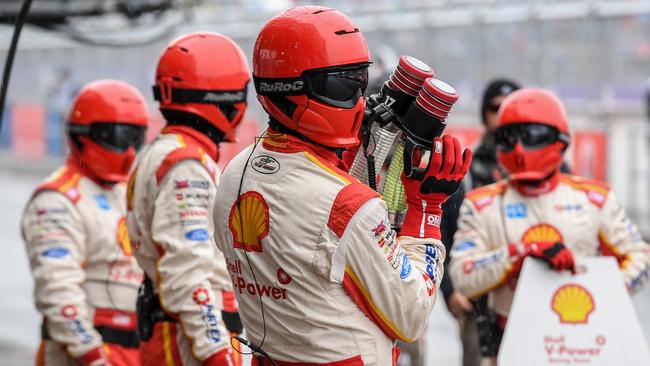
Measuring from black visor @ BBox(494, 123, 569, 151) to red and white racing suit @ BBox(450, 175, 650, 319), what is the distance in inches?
8.6

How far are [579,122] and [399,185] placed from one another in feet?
43.3

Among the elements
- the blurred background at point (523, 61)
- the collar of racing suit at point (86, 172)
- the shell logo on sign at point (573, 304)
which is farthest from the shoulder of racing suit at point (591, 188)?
the blurred background at point (523, 61)

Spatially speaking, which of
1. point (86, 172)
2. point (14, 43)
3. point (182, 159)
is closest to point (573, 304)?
point (182, 159)

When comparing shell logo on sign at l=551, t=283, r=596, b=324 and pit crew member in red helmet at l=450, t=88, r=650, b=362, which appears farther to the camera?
pit crew member in red helmet at l=450, t=88, r=650, b=362

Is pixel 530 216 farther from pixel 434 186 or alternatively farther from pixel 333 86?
pixel 333 86

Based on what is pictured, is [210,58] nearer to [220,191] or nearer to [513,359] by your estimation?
[220,191]

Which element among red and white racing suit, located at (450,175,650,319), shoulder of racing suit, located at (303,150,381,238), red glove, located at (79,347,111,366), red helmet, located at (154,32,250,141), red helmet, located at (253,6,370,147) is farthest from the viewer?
red and white racing suit, located at (450,175,650,319)

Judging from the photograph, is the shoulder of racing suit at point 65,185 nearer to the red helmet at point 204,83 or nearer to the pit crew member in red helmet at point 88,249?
the pit crew member in red helmet at point 88,249

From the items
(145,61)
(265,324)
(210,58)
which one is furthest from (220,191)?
(145,61)

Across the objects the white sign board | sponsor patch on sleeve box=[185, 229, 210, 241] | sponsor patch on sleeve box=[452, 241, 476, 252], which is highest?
sponsor patch on sleeve box=[185, 229, 210, 241]

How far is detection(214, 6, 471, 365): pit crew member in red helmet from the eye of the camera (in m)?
3.59

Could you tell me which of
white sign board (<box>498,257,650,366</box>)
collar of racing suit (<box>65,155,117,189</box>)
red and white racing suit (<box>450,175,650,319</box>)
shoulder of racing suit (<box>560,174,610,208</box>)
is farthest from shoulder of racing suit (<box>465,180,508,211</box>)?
collar of racing suit (<box>65,155,117,189</box>)

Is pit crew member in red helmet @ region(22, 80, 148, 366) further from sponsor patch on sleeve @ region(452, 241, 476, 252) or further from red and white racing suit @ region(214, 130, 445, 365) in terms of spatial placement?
red and white racing suit @ region(214, 130, 445, 365)

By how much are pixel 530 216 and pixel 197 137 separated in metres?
1.88
